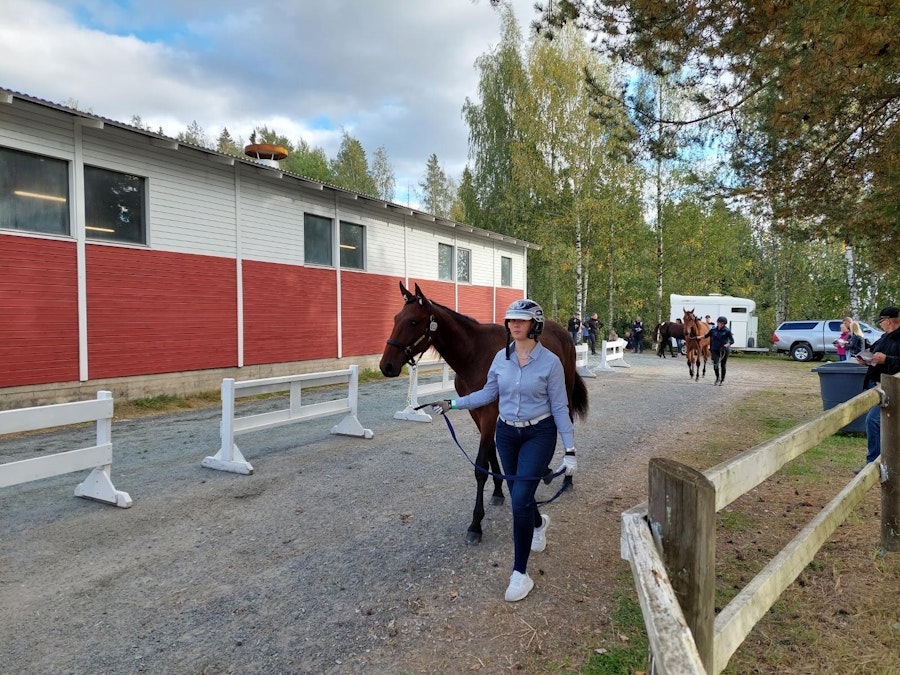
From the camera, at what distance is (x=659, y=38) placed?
6215mm

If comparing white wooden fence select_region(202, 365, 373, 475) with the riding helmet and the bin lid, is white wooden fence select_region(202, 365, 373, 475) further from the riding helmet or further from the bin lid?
the bin lid

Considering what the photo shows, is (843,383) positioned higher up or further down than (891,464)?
higher up

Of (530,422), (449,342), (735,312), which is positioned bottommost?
(530,422)

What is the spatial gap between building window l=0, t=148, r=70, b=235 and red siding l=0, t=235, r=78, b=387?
1.04ft

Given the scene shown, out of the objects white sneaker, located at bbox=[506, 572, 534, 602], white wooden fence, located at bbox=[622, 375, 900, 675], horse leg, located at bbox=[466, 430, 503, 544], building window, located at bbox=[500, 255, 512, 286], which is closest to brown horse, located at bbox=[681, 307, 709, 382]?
building window, located at bbox=[500, 255, 512, 286]

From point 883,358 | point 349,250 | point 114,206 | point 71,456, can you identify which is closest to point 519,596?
point 71,456

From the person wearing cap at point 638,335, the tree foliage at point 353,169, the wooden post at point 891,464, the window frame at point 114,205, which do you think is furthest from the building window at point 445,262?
the tree foliage at point 353,169

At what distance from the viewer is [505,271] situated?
25.9 m

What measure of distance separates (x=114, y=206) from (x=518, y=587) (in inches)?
442

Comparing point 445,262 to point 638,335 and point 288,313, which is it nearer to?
point 288,313

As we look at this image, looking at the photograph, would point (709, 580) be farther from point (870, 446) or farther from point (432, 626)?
point (870, 446)

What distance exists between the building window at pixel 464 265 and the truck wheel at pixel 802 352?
16.1 m

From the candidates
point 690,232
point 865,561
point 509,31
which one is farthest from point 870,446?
point 509,31

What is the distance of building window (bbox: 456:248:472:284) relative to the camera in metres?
22.5
